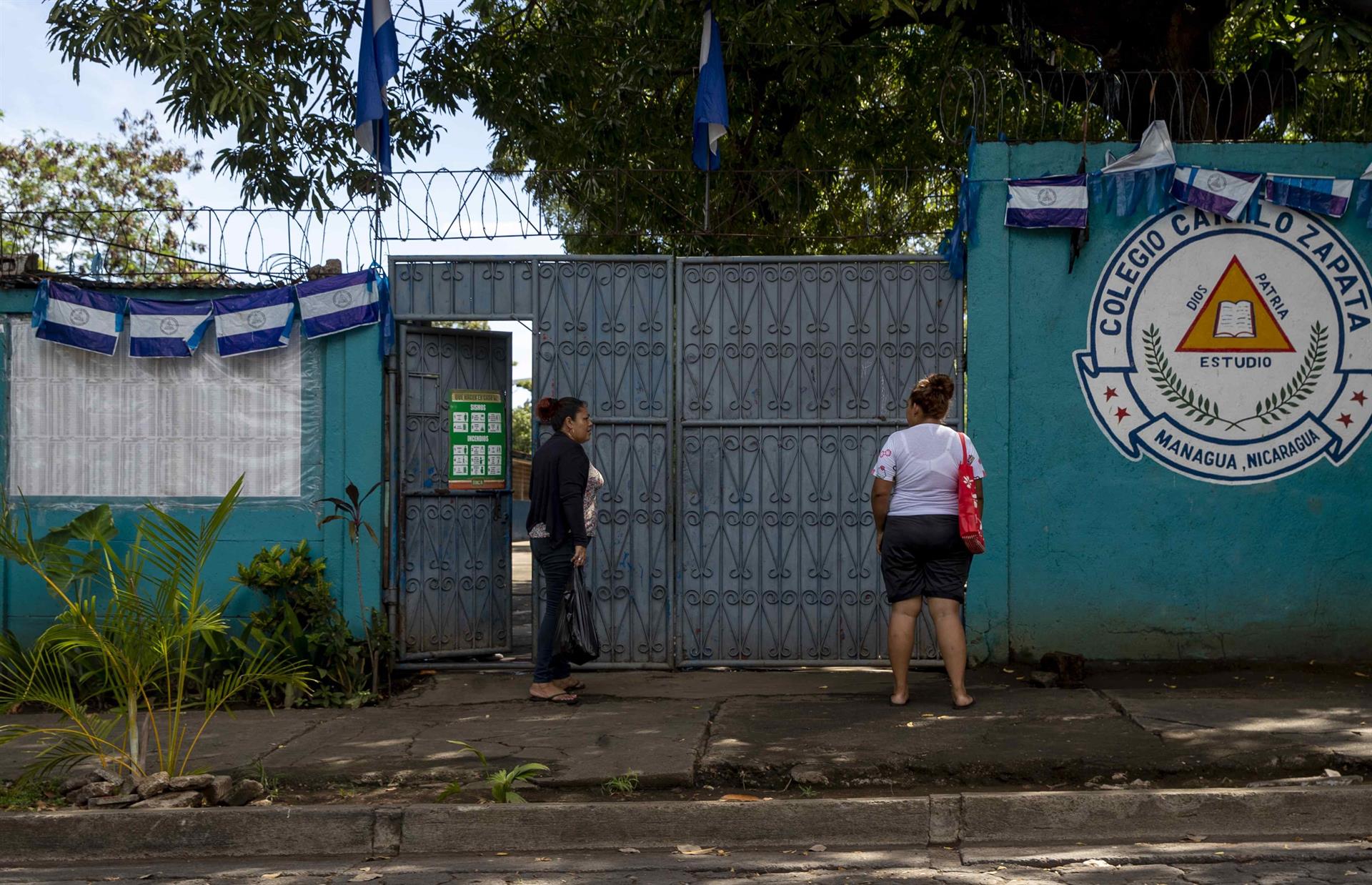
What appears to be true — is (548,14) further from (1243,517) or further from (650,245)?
(1243,517)

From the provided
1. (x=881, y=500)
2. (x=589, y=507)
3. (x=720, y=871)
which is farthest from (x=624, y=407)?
(x=720, y=871)

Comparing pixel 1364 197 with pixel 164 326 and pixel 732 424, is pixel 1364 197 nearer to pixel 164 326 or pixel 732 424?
pixel 732 424

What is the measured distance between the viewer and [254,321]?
7.80 meters

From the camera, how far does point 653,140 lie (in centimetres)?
1326

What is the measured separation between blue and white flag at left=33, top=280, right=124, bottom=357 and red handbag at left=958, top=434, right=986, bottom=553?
529 centimetres

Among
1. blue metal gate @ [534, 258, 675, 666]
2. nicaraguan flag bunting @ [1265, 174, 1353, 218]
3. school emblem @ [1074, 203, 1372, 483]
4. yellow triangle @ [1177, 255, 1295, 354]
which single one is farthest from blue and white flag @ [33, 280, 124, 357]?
nicaraguan flag bunting @ [1265, 174, 1353, 218]

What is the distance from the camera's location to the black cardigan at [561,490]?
688 cm

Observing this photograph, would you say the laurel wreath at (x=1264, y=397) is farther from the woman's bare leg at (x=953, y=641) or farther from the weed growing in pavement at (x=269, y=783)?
the weed growing in pavement at (x=269, y=783)

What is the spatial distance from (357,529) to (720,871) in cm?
392

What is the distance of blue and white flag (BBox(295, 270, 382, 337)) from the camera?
7.75 metres

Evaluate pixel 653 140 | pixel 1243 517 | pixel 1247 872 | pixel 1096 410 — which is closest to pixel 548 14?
pixel 653 140

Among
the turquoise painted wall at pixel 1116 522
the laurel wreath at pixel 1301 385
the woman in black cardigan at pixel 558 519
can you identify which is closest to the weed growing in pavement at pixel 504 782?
the woman in black cardigan at pixel 558 519

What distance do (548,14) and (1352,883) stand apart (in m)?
10.8

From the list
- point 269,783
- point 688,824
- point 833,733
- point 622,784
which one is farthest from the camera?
point 833,733
